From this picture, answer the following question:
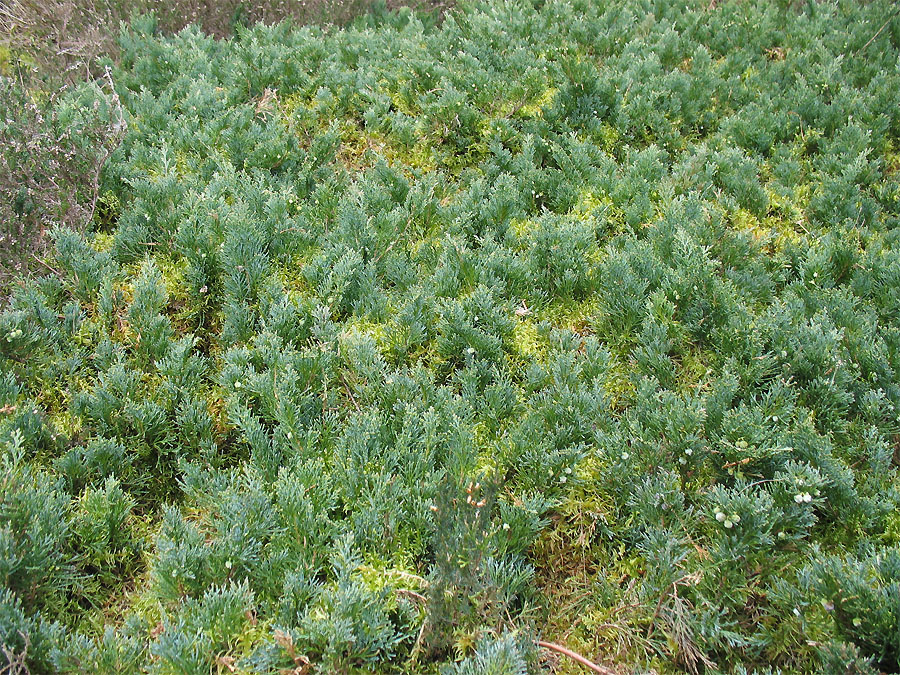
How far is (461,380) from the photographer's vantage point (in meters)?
3.01

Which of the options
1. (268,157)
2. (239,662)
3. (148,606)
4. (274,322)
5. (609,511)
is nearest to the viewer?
(239,662)

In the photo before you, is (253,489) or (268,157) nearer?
(253,489)

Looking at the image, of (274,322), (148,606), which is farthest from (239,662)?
(274,322)

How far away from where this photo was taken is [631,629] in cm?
229

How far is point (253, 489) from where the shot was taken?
2.41 m

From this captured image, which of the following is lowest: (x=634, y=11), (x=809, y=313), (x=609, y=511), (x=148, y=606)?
(x=148, y=606)

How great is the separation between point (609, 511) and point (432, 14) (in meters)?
5.54

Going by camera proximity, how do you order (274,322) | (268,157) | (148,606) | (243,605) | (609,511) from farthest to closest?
(268,157)
(274,322)
(609,511)
(148,606)
(243,605)

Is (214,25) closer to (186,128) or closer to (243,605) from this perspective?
(186,128)

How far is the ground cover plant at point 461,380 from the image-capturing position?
7.20 feet

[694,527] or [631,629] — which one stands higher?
[694,527]

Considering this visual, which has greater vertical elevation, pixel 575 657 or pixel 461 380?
pixel 461 380

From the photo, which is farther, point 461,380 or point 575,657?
point 461,380

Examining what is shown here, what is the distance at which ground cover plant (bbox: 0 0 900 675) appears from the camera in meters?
2.20
